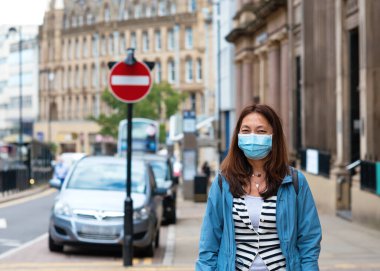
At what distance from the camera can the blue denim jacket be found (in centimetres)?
566

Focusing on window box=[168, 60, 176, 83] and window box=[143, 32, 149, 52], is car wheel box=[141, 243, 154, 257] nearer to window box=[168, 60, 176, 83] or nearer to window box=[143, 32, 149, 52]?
window box=[168, 60, 176, 83]

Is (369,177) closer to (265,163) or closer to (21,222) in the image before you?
(21,222)

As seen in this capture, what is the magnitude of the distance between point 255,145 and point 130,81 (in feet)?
31.8

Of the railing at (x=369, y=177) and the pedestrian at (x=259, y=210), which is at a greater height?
the pedestrian at (x=259, y=210)

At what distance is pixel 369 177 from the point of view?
888 inches

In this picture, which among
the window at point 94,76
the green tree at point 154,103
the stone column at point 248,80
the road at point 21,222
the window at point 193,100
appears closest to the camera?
the road at point 21,222

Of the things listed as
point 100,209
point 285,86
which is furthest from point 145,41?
point 100,209

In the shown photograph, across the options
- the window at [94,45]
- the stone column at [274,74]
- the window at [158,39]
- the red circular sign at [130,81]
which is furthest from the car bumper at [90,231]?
the window at [94,45]

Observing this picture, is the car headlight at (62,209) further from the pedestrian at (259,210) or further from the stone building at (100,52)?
the stone building at (100,52)

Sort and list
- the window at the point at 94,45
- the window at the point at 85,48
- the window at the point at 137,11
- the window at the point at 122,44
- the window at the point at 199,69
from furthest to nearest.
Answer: the window at the point at 85,48
the window at the point at 94,45
the window at the point at 122,44
the window at the point at 137,11
the window at the point at 199,69

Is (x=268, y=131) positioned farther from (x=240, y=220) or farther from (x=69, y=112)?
(x=69, y=112)

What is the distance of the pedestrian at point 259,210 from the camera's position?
565cm

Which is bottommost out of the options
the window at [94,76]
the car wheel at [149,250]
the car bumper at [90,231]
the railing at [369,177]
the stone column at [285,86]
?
the car wheel at [149,250]

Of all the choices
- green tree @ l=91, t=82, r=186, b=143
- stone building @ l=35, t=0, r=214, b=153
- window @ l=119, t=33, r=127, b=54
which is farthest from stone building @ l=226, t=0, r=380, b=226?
window @ l=119, t=33, r=127, b=54
